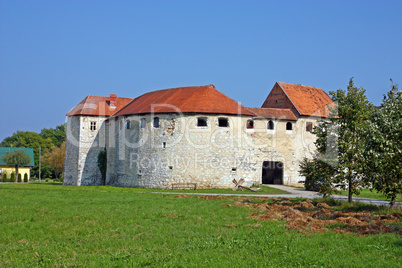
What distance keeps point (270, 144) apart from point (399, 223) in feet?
91.5

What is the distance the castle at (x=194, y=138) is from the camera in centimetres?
3762

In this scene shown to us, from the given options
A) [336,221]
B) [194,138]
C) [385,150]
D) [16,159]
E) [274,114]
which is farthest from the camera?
[16,159]

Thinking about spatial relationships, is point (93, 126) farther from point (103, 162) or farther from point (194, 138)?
point (194, 138)

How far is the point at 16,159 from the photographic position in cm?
6731

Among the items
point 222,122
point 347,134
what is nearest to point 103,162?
point 222,122

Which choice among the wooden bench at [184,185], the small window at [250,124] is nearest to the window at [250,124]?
the small window at [250,124]

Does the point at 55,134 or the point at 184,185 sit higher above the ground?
the point at 55,134

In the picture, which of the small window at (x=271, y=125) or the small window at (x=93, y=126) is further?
the small window at (x=93, y=126)

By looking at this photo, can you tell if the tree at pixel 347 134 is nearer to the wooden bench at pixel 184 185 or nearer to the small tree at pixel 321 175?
the small tree at pixel 321 175

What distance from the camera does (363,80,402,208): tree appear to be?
18469mm

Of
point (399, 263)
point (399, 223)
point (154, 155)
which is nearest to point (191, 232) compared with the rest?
point (399, 263)

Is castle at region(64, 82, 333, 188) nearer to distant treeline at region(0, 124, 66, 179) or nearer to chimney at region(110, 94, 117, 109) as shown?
chimney at region(110, 94, 117, 109)

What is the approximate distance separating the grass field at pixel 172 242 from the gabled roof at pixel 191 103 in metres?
20.8

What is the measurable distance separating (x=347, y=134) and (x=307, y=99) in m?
26.3
